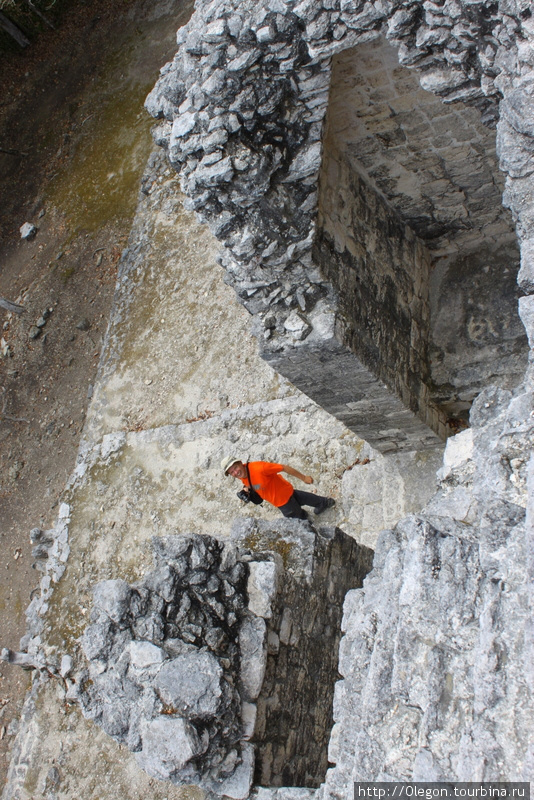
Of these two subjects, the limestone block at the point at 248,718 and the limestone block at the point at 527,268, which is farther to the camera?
the limestone block at the point at 248,718

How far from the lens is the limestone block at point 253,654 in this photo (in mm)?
3715

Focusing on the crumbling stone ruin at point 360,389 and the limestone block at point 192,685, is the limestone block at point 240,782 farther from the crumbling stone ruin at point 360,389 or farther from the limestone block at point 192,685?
the limestone block at point 192,685

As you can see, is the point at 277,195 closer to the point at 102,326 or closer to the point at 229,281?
the point at 229,281

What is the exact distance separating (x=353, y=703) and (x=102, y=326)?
21.0 feet

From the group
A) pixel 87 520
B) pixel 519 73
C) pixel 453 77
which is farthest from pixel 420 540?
pixel 87 520

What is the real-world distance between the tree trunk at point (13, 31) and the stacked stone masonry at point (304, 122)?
9.76 m

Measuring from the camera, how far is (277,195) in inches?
150

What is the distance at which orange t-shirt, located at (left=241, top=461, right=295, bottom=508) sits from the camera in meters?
5.25

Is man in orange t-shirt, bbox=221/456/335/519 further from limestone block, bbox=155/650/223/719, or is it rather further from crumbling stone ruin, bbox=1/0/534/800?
limestone block, bbox=155/650/223/719

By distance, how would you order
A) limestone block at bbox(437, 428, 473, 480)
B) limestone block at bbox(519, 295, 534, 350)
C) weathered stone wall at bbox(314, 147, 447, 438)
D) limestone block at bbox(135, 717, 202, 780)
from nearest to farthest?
limestone block at bbox(519, 295, 534, 350), limestone block at bbox(437, 428, 473, 480), limestone block at bbox(135, 717, 202, 780), weathered stone wall at bbox(314, 147, 447, 438)

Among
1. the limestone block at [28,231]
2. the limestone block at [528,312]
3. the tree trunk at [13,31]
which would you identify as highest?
the tree trunk at [13,31]

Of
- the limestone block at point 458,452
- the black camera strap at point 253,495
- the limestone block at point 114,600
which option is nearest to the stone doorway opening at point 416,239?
the limestone block at point 458,452

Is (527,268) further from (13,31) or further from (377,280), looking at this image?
(13,31)

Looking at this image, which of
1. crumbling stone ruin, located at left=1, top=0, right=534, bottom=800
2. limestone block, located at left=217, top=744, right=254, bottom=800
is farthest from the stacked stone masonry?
limestone block, located at left=217, top=744, right=254, bottom=800
